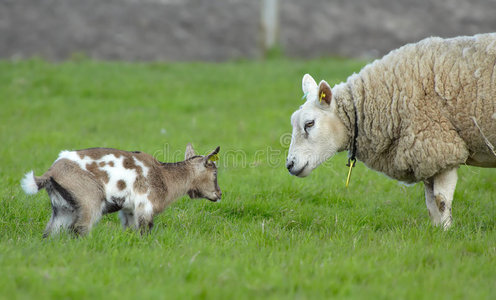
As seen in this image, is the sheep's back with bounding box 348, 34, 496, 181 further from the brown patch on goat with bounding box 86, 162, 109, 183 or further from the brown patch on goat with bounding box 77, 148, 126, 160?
the brown patch on goat with bounding box 86, 162, 109, 183

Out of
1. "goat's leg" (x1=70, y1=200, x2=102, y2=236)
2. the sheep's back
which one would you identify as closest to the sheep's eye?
the sheep's back

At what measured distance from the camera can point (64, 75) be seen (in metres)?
13.0

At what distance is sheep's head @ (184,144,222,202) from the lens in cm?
584

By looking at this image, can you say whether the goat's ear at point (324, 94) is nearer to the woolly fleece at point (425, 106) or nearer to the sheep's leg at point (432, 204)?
the woolly fleece at point (425, 106)

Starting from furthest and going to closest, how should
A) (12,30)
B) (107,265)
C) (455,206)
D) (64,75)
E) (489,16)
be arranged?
(489,16) < (12,30) < (64,75) < (455,206) < (107,265)

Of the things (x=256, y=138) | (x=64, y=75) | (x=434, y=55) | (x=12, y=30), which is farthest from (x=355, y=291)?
(x=12, y=30)

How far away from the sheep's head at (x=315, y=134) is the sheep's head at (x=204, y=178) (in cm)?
73

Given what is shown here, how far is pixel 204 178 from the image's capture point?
5867 mm

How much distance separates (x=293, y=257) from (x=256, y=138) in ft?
16.3

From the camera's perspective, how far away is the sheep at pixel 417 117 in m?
5.37

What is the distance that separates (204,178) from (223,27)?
1327cm

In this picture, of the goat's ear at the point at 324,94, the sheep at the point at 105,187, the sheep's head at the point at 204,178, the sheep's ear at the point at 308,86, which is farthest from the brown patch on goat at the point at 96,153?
the sheep's ear at the point at 308,86

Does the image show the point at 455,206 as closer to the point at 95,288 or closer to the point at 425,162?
the point at 425,162

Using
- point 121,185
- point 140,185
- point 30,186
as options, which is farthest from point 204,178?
point 30,186
